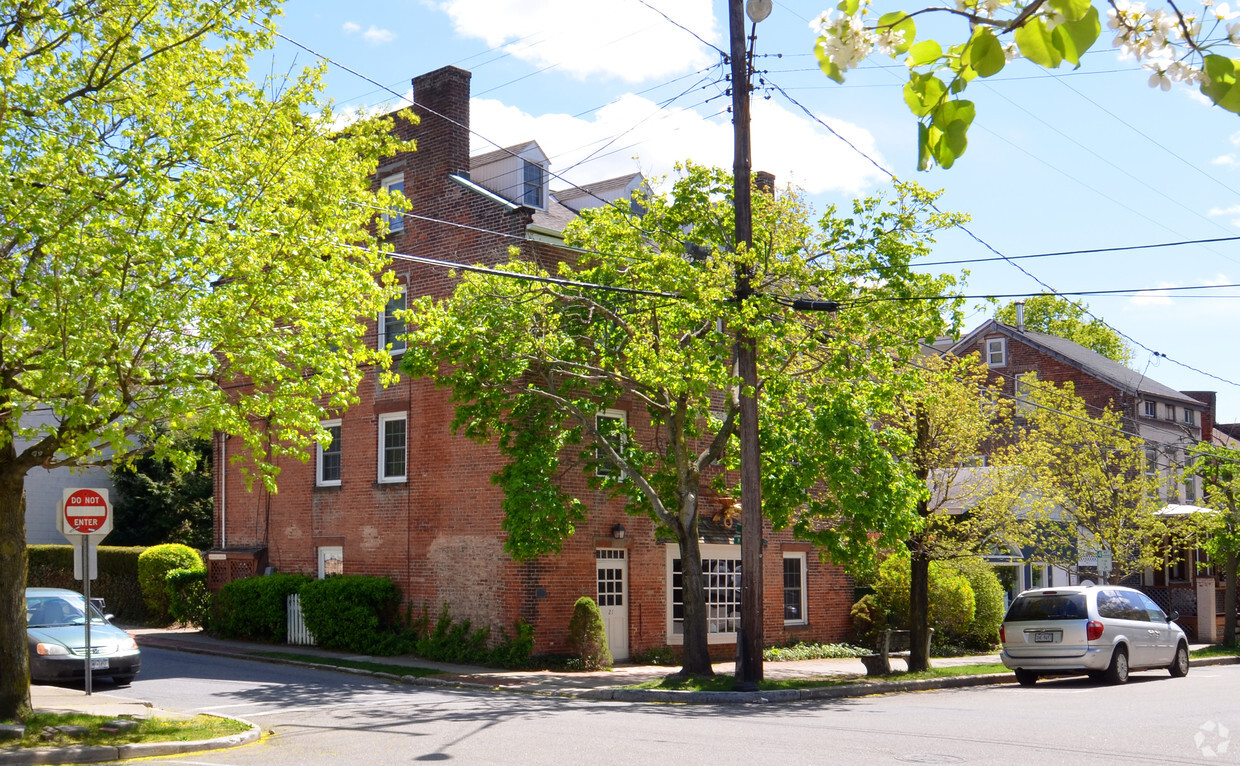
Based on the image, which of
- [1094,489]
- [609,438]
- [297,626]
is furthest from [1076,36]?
[1094,489]

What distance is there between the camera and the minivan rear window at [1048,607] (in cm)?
2066

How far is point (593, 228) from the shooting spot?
2027 centimetres

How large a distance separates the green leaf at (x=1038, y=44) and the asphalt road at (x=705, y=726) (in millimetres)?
8961

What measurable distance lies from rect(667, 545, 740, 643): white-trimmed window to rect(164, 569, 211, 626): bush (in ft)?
41.5

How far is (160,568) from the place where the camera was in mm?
30500

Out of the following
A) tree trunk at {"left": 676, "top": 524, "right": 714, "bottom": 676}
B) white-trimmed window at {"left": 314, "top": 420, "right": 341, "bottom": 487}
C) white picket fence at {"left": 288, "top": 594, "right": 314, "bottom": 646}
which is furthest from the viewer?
white-trimmed window at {"left": 314, "top": 420, "right": 341, "bottom": 487}

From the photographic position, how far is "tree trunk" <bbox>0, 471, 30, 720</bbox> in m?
12.3

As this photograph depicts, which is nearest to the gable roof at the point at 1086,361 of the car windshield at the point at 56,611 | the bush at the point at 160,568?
the bush at the point at 160,568

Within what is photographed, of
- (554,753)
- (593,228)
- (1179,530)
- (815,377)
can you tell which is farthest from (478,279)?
(1179,530)

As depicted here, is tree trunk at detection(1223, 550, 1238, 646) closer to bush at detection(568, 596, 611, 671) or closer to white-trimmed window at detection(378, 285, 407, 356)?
bush at detection(568, 596, 611, 671)

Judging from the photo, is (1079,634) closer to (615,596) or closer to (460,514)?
(615,596)

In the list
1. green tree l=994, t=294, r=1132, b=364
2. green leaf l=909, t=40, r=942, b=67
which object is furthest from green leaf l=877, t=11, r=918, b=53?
green tree l=994, t=294, r=1132, b=364

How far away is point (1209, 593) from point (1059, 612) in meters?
20.7

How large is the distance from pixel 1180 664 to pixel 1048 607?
4806mm
